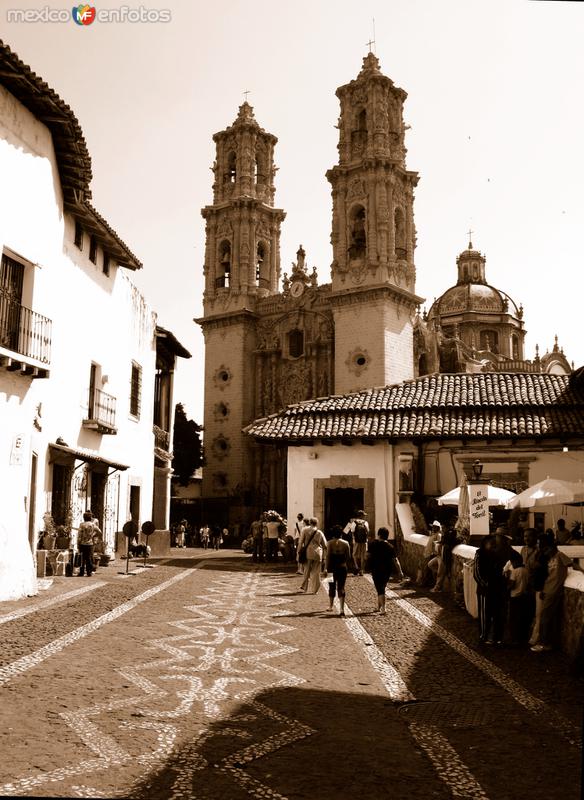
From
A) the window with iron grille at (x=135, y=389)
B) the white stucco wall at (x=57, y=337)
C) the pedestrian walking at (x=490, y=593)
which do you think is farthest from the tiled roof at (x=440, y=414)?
the pedestrian walking at (x=490, y=593)

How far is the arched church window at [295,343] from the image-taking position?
1908 inches

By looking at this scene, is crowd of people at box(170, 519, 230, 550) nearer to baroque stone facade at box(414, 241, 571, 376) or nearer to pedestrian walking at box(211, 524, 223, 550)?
pedestrian walking at box(211, 524, 223, 550)

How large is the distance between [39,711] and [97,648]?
108 inches

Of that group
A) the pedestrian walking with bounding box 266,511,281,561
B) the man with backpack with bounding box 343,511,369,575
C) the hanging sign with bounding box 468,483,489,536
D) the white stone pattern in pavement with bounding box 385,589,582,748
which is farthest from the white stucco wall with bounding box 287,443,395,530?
the white stone pattern in pavement with bounding box 385,589,582,748

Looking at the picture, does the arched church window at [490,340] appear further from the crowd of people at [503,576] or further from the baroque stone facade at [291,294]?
the crowd of people at [503,576]

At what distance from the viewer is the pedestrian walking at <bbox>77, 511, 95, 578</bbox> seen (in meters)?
17.1

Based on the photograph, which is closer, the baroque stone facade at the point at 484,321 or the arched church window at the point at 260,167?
the arched church window at the point at 260,167

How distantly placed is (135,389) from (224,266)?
27.4 metres

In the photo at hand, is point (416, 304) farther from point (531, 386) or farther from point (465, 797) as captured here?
point (465, 797)

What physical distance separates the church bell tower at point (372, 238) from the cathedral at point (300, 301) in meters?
0.07

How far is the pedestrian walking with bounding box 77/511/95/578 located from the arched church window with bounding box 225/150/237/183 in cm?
3859

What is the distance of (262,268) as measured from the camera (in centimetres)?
5203

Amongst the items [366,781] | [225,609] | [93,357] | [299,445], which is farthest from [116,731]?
[299,445]

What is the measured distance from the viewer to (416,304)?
44625mm
